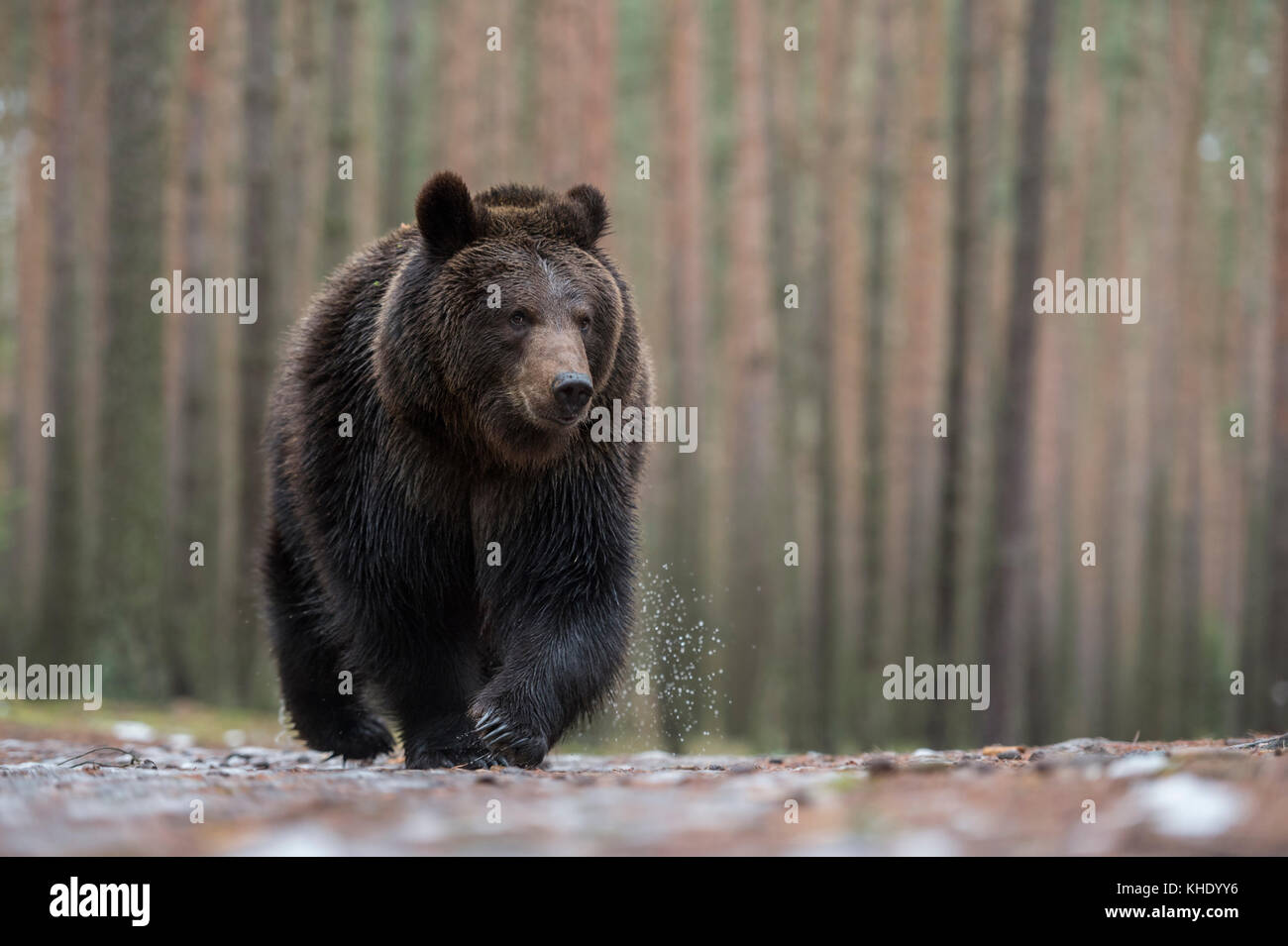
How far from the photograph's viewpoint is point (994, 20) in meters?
18.5

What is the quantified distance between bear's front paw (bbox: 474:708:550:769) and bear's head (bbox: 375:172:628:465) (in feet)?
4.42

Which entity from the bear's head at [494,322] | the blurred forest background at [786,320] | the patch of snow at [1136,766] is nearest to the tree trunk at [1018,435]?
the blurred forest background at [786,320]

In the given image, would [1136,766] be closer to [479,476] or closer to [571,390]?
[571,390]

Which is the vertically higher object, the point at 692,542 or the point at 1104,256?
the point at 1104,256

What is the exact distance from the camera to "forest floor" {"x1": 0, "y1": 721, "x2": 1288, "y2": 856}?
371cm

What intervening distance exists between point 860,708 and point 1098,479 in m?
11.5

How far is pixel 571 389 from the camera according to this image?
6.27 meters

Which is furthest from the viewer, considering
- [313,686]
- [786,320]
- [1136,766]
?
[786,320]

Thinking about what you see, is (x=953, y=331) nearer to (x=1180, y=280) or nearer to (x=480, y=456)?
(x=480, y=456)

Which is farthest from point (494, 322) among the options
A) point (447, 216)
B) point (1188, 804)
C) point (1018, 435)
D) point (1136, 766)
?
point (1018, 435)

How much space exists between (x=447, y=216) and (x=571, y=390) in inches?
53.7

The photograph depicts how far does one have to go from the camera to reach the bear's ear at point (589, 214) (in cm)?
724

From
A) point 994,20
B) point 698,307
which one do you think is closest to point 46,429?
point 698,307

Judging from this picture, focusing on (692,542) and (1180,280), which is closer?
(692,542)
